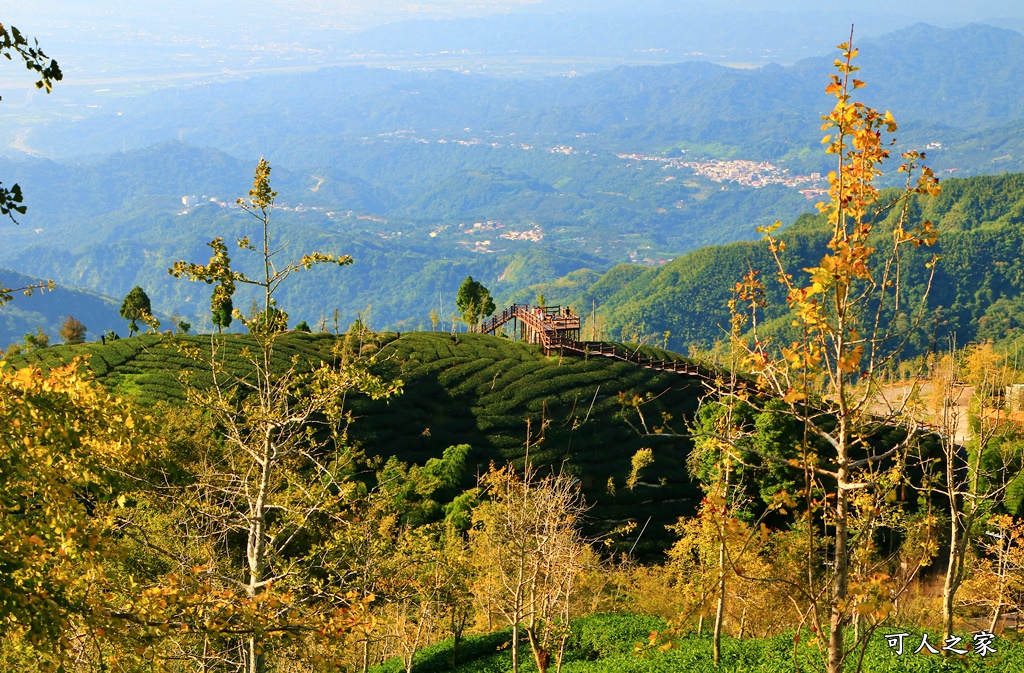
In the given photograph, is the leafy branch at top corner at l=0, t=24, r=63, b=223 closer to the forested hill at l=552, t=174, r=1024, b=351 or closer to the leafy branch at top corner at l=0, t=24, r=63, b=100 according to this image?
the leafy branch at top corner at l=0, t=24, r=63, b=100

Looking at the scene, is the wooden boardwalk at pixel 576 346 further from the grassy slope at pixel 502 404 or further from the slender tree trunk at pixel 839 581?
the slender tree trunk at pixel 839 581

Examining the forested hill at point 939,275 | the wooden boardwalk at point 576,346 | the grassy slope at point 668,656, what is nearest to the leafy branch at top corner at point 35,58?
the grassy slope at point 668,656

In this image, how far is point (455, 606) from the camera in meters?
26.8

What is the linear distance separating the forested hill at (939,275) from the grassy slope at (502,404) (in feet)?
326

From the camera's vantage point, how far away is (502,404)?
51.0m

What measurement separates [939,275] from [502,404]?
144m

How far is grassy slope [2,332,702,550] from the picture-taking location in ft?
149

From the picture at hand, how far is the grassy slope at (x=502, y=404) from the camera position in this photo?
149 feet

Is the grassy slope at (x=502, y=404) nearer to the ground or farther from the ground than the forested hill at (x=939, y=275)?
nearer to the ground

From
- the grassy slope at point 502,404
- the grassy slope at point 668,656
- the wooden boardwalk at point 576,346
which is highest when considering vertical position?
the wooden boardwalk at point 576,346

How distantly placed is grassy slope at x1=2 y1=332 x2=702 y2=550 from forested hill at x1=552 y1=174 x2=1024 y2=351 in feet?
326

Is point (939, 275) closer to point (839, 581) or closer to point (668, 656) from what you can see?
point (668, 656)

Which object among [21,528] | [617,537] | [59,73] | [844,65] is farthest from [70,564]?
[617,537]

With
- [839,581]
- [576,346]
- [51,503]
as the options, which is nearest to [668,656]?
[839,581]
